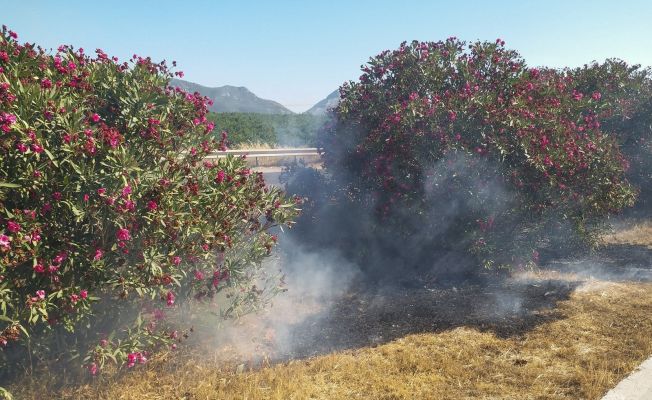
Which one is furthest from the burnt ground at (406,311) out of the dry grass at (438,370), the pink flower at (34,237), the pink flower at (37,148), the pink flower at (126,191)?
the pink flower at (37,148)

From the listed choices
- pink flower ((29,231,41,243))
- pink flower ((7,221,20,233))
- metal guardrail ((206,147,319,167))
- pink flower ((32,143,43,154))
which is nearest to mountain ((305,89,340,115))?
metal guardrail ((206,147,319,167))

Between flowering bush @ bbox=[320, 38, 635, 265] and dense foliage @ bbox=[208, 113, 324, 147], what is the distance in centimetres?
2658

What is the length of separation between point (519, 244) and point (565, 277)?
4.63 feet

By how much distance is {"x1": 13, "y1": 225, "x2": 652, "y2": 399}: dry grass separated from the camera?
497 centimetres

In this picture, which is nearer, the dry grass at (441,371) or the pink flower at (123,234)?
the pink flower at (123,234)

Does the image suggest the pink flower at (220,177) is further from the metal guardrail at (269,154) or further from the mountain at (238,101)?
the mountain at (238,101)

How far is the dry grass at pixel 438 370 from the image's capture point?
16.3 feet

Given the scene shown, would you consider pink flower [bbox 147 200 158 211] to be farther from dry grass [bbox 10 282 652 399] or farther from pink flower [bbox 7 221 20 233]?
dry grass [bbox 10 282 652 399]

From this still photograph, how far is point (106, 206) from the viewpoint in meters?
4.24

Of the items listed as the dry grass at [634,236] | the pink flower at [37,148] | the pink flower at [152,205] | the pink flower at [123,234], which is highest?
the pink flower at [37,148]

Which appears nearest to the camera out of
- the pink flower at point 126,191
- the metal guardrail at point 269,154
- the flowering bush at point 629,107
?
the pink flower at point 126,191

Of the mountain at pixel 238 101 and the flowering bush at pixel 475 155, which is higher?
the mountain at pixel 238 101

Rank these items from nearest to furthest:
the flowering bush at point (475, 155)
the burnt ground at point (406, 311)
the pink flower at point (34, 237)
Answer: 1. the pink flower at point (34, 237)
2. the burnt ground at point (406, 311)
3. the flowering bush at point (475, 155)

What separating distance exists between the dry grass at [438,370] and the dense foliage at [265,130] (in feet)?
98.6
